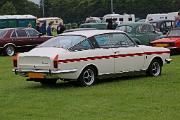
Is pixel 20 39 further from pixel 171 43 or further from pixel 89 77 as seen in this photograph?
pixel 89 77

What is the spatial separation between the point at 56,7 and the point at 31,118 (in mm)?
94724

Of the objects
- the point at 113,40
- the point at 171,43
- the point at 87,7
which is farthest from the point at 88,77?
the point at 87,7

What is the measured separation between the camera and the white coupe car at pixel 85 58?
12953 millimetres

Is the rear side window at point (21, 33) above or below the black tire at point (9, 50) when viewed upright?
above

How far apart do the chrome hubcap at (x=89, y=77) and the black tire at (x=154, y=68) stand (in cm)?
222

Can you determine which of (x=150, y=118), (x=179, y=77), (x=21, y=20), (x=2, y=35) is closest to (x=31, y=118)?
(x=150, y=118)

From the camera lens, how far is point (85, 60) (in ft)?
43.9

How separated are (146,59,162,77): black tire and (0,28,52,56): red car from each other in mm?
12424

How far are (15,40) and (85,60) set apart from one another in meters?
13.9

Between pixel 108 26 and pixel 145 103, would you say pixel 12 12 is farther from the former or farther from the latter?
pixel 145 103

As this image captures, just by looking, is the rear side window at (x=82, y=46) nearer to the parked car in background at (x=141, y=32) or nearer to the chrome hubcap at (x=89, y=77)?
the chrome hubcap at (x=89, y=77)

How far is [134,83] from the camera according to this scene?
13875mm

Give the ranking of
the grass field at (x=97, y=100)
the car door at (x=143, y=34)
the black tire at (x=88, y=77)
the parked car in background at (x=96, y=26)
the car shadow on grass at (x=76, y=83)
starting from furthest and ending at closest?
the parked car in background at (x=96, y=26), the car door at (x=143, y=34), the car shadow on grass at (x=76, y=83), the black tire at (x=88, y=77), the grass field at (x=97, y=100)

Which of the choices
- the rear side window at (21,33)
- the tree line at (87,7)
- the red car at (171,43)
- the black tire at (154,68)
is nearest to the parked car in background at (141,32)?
the red car at (171,43)
